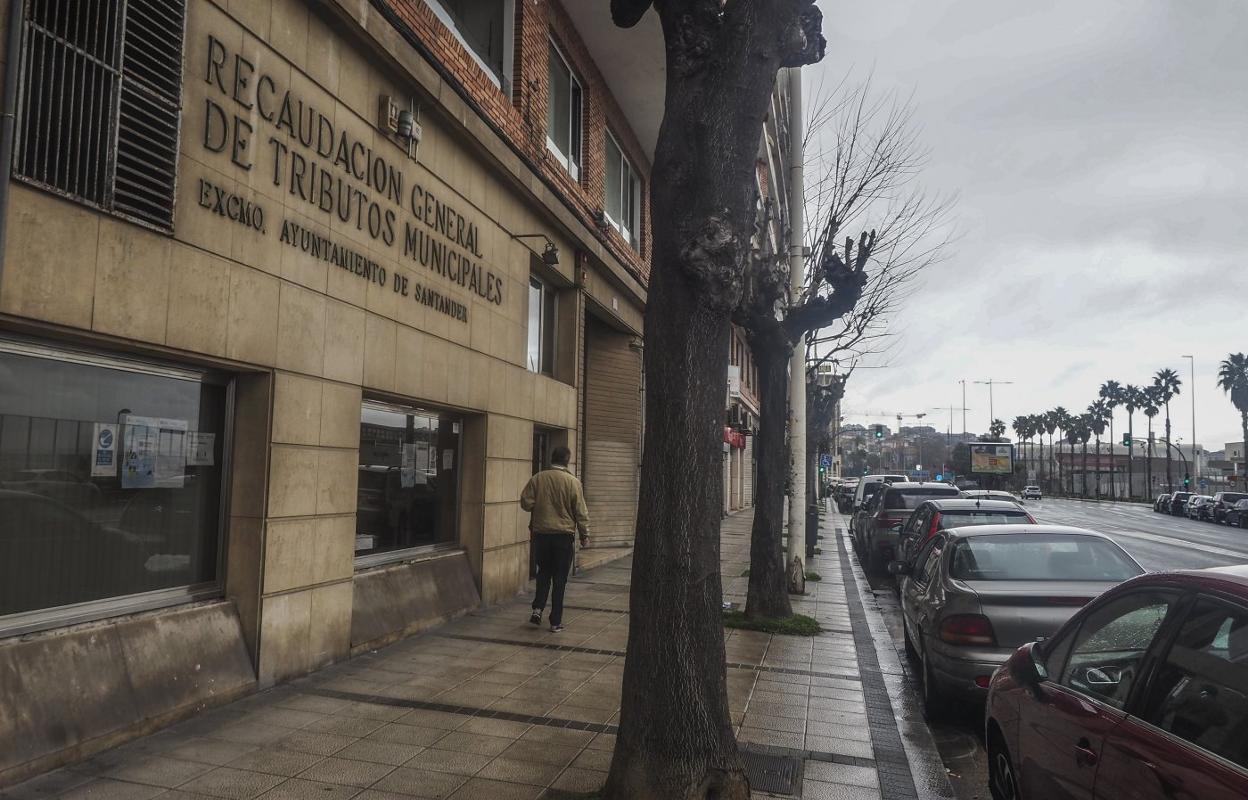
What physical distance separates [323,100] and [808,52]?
404cm

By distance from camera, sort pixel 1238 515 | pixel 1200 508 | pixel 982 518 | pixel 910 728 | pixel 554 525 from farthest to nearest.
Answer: pixel 1200 508 < pixel 1238 515 < pixel 982 518 < pixel 554 525 < pixel 910 728

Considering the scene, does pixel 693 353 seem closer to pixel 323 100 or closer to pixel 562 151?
pixel 323 100

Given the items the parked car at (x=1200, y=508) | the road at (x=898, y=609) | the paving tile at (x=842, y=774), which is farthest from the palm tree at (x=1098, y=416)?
the paving tile at (x=842, y=774)

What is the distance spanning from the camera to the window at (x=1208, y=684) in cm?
254

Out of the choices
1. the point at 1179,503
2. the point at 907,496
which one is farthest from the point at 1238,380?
the point at 907,496

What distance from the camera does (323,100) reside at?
702 centimetres

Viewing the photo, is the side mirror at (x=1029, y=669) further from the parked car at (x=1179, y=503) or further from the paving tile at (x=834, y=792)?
the parked car at (x=1179, y=503)

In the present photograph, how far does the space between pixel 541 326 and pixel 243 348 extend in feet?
22.5

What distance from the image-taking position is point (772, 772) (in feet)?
16.5

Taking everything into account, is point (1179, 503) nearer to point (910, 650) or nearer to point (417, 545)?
point (910, 650)

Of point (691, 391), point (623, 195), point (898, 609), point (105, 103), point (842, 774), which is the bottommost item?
point (898, 609)

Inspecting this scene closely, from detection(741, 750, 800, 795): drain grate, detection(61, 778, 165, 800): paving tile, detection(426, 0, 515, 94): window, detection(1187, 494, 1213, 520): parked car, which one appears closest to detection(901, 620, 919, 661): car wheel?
detection(741, 750, 800, 795): drain grate

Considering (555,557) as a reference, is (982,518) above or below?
above

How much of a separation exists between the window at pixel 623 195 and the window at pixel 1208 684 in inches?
529
